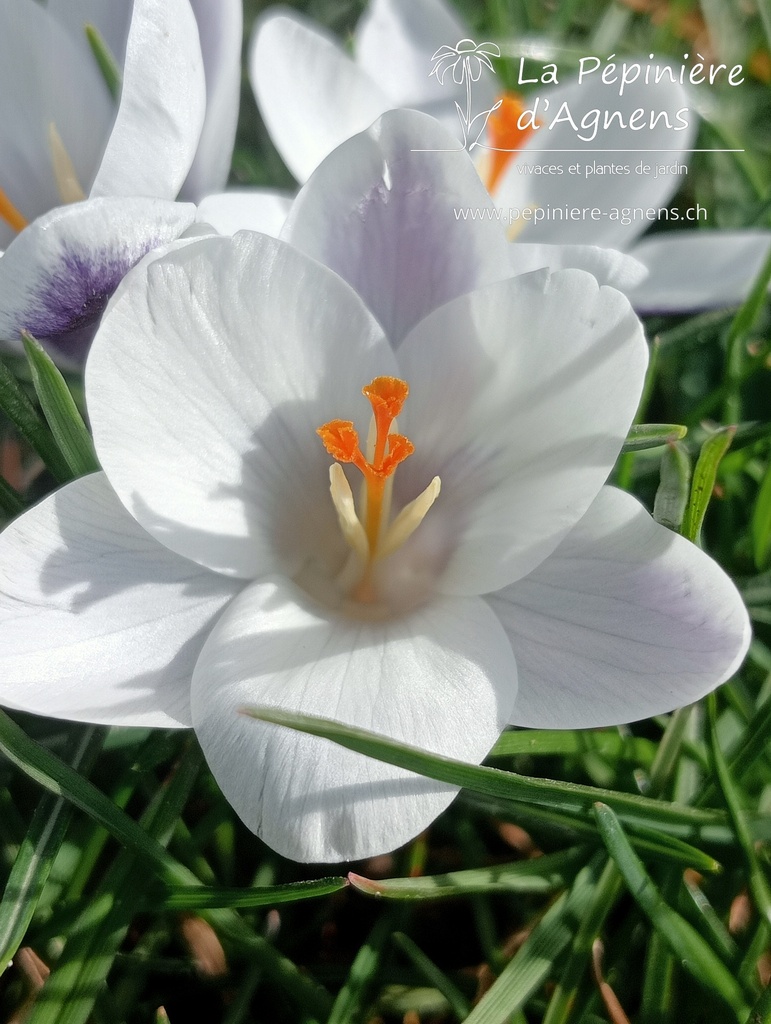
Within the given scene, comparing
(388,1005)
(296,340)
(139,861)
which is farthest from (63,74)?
(388,1005)

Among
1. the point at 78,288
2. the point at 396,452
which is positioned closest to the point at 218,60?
the point at 78,288

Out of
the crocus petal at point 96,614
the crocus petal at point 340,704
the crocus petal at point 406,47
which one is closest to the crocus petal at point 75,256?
the crocus petal at point 96,614

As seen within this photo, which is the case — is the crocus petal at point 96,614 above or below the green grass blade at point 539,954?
above

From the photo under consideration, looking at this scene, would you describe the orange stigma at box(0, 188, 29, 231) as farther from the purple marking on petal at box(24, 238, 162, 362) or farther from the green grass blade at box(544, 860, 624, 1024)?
the green grass blade at box(544, 860, 624, 1024)

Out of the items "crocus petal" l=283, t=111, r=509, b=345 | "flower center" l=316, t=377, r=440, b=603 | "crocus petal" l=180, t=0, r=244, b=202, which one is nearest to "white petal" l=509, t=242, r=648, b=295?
"crocus petal" l=283, t=111, r=509, b=345

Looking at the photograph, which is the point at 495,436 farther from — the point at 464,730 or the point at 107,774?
the point at 107,774

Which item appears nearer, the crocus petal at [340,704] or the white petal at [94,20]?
the crocus petal at [340,704]

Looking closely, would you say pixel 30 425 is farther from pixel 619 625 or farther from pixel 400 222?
pixel 619 625

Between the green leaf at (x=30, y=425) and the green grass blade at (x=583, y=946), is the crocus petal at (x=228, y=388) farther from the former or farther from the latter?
the green grass blade at (x=583, y=946)
